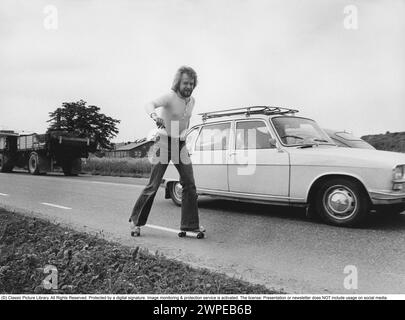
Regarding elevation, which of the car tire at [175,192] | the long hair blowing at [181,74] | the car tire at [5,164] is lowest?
the car tire at [175,192]

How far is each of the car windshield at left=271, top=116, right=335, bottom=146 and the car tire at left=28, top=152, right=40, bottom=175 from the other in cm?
1465

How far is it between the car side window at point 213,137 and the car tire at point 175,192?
2.69 feet

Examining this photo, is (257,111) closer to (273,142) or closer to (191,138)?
(273,142)

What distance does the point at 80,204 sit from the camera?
7.64 meters

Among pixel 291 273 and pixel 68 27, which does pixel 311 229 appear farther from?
pixel 68 27

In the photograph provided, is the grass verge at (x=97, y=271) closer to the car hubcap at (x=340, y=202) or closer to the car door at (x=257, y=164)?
the car door at (x=257, y=164)

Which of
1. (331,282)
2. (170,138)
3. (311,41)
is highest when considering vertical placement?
(311,41)

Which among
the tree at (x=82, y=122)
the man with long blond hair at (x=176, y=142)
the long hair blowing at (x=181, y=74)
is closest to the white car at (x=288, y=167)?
the man with long blond hair at (x=176, y=142)

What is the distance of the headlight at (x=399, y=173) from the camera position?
496 centimetres

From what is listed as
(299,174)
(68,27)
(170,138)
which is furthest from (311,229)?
(68,27)

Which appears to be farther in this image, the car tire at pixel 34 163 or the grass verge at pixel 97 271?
the car tire at pixel 34 163

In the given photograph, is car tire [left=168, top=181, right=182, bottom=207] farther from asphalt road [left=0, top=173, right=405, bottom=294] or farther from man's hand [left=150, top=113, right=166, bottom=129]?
man's hand [left=150, top=113, right=166, bottom=129]

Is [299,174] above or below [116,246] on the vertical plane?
above

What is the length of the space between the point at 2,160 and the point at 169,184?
1674cm
